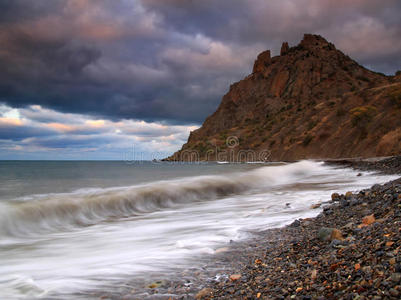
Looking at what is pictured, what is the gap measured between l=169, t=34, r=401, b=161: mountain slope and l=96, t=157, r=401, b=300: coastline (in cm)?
3039

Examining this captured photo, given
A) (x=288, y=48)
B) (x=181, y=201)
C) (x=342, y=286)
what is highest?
(x=288, y=48)

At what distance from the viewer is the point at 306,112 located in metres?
68.8

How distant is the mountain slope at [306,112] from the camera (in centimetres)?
3996

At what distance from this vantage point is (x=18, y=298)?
11.7 feet

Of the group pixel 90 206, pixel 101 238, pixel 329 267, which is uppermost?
pixel 329 267

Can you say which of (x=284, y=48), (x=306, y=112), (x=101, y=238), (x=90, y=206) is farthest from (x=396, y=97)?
(x=284, y=48)

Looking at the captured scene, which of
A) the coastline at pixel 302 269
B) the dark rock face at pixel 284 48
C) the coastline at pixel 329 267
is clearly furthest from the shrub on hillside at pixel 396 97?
the dark rock face at pixel 284 48

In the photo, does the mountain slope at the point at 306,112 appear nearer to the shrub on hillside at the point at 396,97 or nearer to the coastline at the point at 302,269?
the shrub on hillside at the point at 396,97

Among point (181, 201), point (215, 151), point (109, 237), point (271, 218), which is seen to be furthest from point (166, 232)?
point (215, 151)

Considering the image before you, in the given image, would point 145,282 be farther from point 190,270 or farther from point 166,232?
point 166,232

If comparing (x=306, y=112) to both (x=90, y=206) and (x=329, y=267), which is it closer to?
(x=90, y=206)

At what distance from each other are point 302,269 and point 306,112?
7002 centimetres

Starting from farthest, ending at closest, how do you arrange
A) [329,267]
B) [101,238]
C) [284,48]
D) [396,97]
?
1. [284,48]
2. [396,97]
3. [101,238]
4. [329,267]

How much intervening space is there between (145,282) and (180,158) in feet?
365
